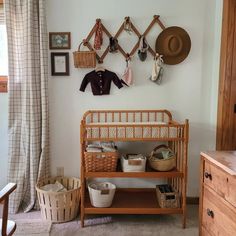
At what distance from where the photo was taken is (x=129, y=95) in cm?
253

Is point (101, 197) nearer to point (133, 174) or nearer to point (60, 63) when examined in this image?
point (133, 174)

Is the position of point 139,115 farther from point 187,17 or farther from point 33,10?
point 33,10

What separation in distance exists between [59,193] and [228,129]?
157 centimetres

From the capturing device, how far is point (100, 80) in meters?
2.46

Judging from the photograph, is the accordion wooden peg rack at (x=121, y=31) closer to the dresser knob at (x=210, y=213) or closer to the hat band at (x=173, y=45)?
the hat band at (x=173, y=45)

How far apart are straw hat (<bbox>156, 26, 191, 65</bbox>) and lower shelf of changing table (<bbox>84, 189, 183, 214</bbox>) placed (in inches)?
52.7

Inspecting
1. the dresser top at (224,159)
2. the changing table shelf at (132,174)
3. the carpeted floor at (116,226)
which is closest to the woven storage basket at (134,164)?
the changing table shelf at (132,174)

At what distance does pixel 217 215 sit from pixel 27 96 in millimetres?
1847

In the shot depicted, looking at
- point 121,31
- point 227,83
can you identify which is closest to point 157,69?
point 121,31

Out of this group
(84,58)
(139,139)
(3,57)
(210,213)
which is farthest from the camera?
(3,57)

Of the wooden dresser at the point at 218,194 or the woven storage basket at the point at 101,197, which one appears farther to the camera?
the woven storage basket at the point at 101,197

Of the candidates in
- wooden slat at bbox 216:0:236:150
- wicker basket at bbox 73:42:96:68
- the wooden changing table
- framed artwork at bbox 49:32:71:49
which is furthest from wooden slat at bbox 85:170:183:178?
framed artwork at bbox 49:32:71:49

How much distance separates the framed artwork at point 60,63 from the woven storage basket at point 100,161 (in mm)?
887

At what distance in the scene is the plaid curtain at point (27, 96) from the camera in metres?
2.35
